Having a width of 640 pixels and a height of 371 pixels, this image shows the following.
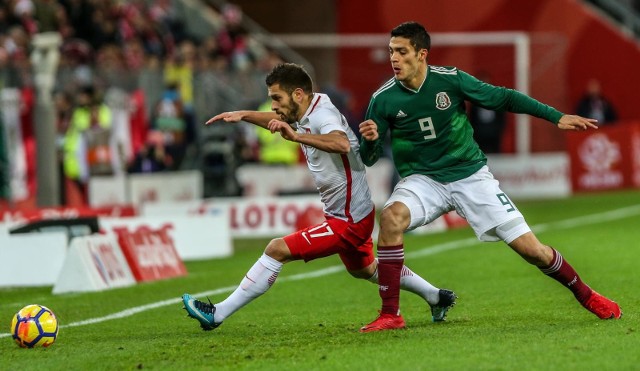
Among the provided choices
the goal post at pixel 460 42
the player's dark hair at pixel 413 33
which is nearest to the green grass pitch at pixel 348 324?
the player's dark hair at pixel 413 33

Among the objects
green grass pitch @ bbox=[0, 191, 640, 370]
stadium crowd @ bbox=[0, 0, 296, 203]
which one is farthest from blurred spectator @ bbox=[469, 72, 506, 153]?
green grass pitch @ bbox=[0, 191, 640, 370]

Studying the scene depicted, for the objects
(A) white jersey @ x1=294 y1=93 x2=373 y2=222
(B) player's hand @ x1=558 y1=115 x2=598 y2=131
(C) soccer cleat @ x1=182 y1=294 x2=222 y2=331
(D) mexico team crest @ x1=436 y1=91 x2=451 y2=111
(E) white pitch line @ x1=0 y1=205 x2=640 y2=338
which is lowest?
(E) white pitch line @ x1=0 y1=205 x2=640 y2=338

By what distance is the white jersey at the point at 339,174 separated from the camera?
9766mm

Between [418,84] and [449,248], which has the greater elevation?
[418,84]

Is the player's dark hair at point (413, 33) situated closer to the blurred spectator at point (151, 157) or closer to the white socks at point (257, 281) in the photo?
the white socks at point (257, 281)

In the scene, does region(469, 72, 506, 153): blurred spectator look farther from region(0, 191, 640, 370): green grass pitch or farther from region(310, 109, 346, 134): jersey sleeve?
region(310, 109, 346, 134): jersey sleeve

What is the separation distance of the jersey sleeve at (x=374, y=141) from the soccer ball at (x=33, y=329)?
2378 mm

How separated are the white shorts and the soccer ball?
241 cm

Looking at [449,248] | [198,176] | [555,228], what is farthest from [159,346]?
[198,176]

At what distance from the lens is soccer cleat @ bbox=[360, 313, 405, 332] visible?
956 cm

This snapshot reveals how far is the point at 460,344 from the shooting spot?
8.77m

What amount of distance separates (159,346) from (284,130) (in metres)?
1.64

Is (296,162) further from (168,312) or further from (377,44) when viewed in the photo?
(168,312)

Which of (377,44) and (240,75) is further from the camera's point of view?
(377,44)
